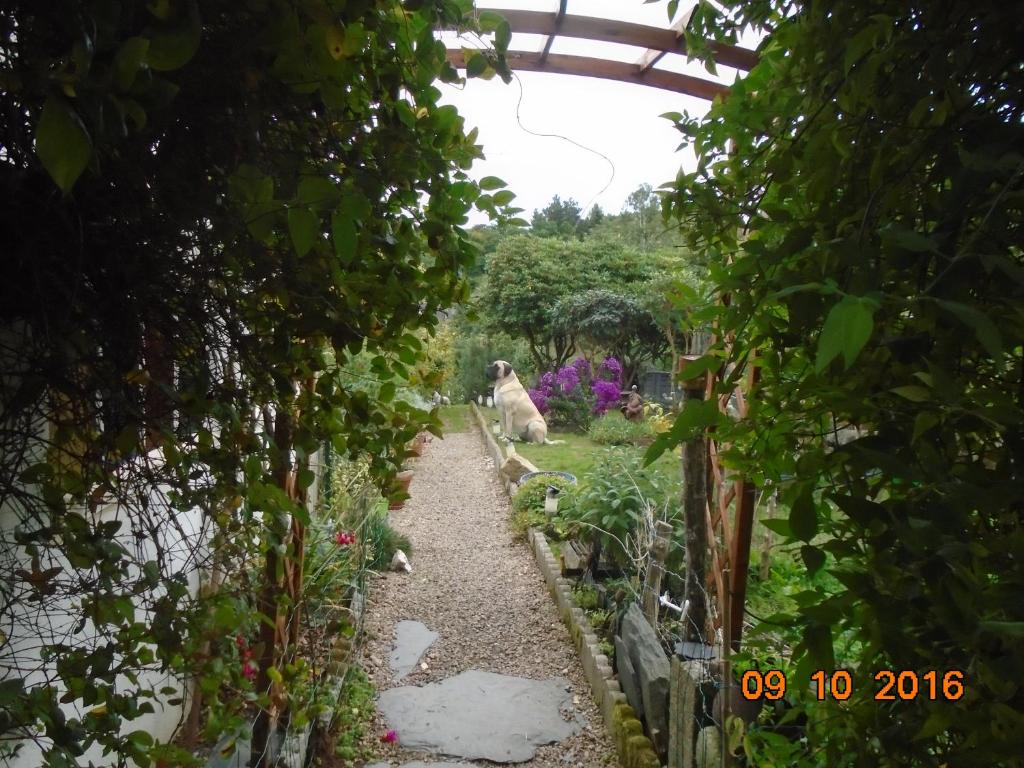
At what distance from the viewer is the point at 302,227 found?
2.26 ft

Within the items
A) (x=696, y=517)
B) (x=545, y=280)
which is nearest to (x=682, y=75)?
(x=696, y=517)

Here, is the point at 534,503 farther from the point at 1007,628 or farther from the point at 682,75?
the point at 1007,628

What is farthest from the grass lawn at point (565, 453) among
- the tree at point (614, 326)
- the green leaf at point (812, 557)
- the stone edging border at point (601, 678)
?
the green leaf at point (812, 557)

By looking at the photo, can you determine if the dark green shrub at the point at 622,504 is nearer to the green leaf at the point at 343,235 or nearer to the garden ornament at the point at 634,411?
the green leaf at the point at 343,235

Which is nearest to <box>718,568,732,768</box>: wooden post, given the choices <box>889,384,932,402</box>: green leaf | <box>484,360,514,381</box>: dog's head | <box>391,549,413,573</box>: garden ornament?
<box>889,384,932,402</box>: green leaf

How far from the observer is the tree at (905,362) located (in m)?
0.62

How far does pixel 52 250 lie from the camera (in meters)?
0.90

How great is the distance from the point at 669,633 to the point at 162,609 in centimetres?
363

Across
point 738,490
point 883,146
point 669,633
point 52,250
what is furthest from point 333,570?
point 883,146

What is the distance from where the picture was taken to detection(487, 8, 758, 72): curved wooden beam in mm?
2873

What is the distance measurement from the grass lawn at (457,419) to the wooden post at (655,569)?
34.8ft

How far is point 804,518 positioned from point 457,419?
52.5 ft

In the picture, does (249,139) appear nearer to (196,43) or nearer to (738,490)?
(196,43)

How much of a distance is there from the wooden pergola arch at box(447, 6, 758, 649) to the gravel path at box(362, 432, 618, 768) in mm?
1483
